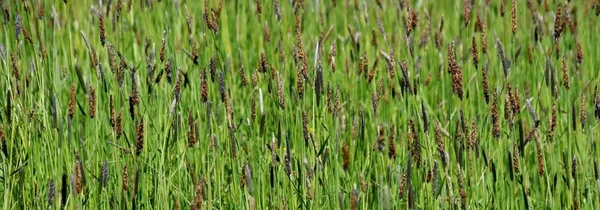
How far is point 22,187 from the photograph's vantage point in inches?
90.9

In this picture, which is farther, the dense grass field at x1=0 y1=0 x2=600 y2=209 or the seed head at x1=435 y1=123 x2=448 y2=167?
the dense grass field at x1=0 y1=0 x2=600 y2=209

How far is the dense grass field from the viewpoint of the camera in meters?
2.17

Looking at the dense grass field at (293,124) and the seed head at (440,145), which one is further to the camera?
the dense grass field at (293,124)

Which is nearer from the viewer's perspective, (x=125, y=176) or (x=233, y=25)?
(x=125, y=176)

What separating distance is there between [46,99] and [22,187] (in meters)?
0.72

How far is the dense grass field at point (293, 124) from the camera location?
2.17 metres

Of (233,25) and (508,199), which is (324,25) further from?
(508,199)

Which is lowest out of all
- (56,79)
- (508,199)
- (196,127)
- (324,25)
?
(508,199)

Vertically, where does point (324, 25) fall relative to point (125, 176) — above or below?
above

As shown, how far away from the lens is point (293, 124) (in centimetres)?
261

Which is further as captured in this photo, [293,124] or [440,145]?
[293,124]

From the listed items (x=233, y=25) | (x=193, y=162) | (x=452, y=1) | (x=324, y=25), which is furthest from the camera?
(x=452, y=1)

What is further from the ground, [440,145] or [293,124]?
[293,124]

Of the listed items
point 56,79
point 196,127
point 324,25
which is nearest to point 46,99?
point 56,79
